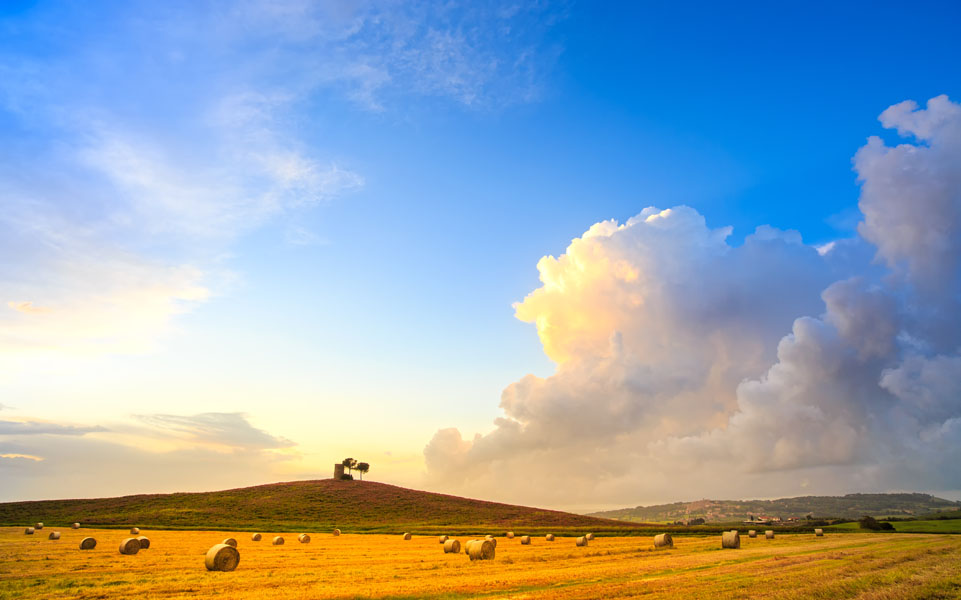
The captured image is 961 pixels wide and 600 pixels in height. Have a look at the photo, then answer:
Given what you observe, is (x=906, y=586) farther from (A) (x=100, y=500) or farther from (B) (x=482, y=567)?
(A) (x=100, y=500)

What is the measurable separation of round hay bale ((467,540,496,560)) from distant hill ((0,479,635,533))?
42.6 m

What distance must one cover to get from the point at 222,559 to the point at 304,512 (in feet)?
254

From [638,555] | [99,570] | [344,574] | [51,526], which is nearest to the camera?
[344,574]

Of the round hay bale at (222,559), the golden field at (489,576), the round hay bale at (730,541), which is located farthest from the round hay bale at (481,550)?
the round hay bale at (730,541)

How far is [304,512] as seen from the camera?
10125 cm

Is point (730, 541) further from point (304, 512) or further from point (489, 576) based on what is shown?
point (304, 512)

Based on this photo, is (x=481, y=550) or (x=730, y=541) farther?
(x=730, y=541)

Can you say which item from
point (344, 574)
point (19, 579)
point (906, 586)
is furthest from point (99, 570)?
point (906, 586)

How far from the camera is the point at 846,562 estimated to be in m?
28.2

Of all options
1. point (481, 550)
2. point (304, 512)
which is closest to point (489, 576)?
point (481, 550)

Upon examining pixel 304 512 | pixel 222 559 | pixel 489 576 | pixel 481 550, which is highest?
pixel 489 576

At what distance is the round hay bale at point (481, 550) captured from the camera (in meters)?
36.0

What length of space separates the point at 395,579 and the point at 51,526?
7880 cm

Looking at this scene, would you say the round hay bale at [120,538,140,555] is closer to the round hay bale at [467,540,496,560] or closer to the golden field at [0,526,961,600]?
the golden field at [0,526,961,600]
